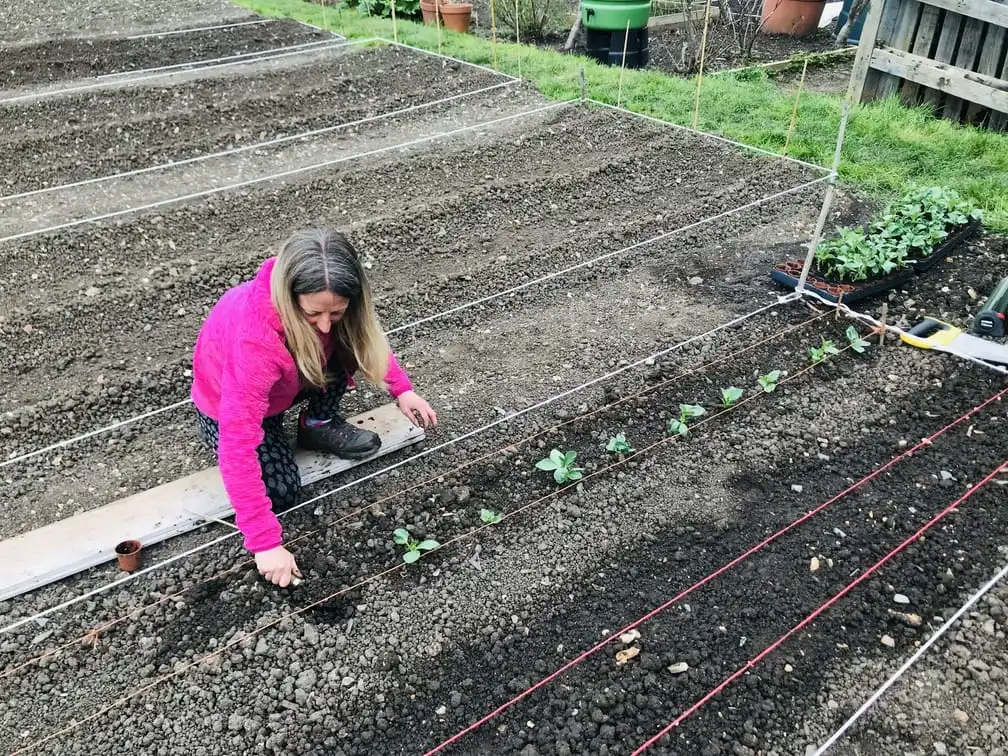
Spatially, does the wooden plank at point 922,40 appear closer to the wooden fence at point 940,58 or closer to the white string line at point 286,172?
the wooden fence at point 940,58

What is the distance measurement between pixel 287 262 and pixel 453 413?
1.36m

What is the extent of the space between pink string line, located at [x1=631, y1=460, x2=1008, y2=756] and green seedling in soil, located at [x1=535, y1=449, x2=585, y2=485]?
0.89m

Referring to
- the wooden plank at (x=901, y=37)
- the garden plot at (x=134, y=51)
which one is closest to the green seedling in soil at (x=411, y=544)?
the wooden plank at (x=901, y=37)

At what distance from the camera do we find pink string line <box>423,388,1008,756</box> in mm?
2160

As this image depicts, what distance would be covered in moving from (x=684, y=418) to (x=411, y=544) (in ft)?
4.06

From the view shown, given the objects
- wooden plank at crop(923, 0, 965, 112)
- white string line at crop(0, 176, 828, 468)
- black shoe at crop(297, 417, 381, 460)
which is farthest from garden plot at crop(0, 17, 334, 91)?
wooden plank at crop(923, 0, 965, 112)

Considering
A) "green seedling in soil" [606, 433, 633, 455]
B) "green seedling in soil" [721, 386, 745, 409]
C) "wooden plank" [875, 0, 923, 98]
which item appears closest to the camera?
"green seedling in soil" [606, 433, 633, 455]

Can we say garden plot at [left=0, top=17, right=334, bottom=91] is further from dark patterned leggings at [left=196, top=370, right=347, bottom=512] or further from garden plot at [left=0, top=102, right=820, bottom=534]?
dark patterned leggings at [left=196, top=370, right=347, bottom=512]

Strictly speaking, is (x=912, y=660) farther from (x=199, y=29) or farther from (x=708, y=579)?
(x=199, y=29)

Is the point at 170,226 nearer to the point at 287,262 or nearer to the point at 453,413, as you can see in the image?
the point at 453,413

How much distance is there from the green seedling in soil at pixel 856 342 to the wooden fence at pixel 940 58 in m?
3.43

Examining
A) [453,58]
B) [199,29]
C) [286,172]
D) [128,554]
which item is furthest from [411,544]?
[199,29]

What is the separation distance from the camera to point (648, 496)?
2.88 m

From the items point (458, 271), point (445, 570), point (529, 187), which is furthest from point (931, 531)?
point (529, 187)
